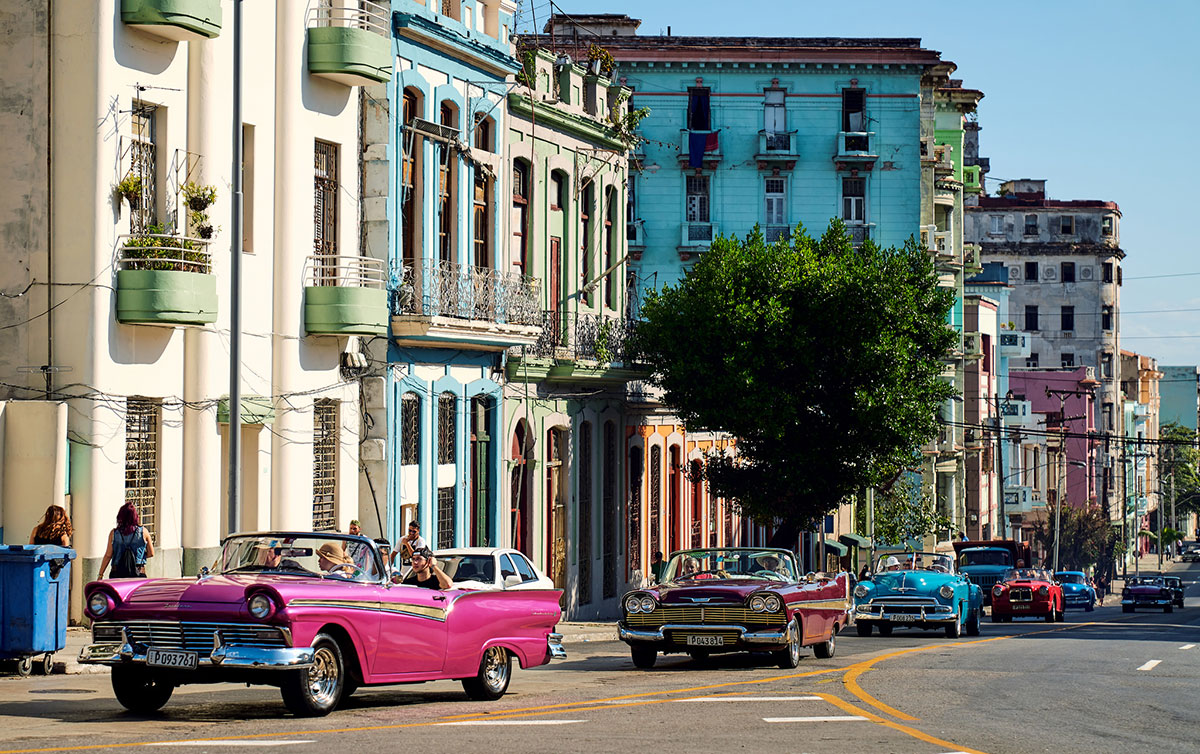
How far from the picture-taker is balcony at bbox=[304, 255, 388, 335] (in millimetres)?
28719

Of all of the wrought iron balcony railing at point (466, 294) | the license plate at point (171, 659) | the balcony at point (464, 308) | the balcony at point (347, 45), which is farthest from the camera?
the wrought iron balcony railing at point (466, 294)

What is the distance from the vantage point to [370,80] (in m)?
29.8

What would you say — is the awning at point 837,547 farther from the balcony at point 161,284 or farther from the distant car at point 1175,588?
the balcony at point 161,284

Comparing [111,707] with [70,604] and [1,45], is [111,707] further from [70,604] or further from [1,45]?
[1,45]

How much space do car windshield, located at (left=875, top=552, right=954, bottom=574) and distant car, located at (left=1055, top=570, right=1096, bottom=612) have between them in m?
29.9

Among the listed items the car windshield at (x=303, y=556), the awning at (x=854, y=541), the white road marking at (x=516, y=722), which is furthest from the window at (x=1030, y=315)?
the white road marking at (x=516, y=722)

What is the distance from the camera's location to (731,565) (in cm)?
2364

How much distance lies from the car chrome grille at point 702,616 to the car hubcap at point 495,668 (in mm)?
4049

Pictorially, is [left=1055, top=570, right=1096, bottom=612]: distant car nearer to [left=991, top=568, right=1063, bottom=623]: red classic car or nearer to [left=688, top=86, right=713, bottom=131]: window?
[left=991, top=568, right=1063, bottom=623]: red classic car

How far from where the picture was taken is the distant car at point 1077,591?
207 feet

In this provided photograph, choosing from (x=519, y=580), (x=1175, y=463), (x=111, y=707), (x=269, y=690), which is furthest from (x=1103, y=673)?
(x=1175, y=463)

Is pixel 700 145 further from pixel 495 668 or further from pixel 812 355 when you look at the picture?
pixel 495 668

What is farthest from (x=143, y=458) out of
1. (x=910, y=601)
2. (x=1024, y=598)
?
(x=1024, y=598)

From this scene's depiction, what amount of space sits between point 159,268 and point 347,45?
6.27m
